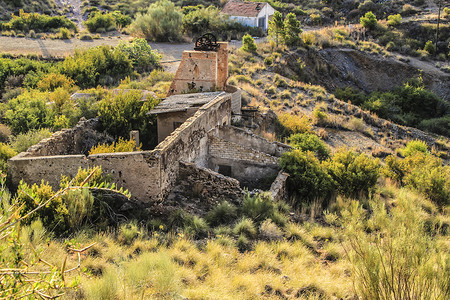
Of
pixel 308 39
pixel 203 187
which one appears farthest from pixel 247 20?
pixel 203 187

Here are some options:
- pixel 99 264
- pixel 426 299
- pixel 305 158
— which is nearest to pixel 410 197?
pixel 305 158

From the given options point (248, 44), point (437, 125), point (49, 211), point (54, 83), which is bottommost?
point (437, 125)

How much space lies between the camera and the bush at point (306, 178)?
12.3 m

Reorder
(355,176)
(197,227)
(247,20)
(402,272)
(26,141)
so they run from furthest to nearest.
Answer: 1. (247,20)
2. (355,176)
3. (26,141)
4. (197,227)
5. (402,272)

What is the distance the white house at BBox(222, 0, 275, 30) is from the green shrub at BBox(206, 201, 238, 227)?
109ft

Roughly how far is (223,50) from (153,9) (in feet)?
70.4

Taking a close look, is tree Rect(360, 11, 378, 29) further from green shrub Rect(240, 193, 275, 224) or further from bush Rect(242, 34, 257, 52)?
green shrub Rect(240, 193, 275, 224)

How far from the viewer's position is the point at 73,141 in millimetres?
11945

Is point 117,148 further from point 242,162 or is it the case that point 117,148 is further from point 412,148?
point 412,148

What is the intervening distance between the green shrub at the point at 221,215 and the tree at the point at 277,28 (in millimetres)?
25364

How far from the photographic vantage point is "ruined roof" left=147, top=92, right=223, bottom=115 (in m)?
13.5

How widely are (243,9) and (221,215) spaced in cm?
3590

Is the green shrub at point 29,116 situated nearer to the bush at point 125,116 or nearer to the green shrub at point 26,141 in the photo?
the bush at point 125,116

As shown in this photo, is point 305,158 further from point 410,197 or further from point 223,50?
point 223,50
